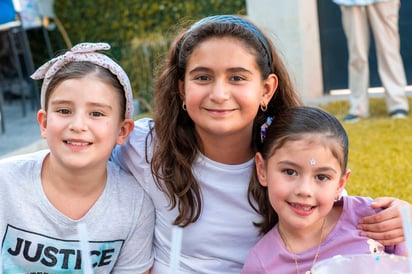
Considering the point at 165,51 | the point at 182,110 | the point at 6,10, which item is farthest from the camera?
the point at 165,51

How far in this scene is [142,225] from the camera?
2264mm

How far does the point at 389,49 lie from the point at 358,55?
0.24 meters

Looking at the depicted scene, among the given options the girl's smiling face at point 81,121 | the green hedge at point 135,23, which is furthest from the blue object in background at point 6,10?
the girl's smiling face at point 81,121

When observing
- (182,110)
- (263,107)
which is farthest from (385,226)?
(182,110)

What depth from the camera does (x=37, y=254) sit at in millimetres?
2137

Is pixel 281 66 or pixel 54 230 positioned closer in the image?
pixel 54 230

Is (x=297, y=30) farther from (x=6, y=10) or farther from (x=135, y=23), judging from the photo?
(x=6, y=10)

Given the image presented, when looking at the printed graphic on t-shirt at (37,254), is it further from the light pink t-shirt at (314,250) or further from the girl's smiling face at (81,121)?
the light pink t-shirt at (314,250)

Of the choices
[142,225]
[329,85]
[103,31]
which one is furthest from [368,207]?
[103,31]

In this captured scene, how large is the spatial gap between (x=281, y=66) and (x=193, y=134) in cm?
35

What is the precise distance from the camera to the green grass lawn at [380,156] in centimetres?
349

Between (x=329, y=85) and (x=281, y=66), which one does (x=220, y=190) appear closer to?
(x=281, y=66)

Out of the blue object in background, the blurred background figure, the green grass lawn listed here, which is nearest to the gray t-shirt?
the green grass lawn

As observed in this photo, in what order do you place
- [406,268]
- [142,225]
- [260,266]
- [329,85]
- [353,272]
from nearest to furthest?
[406,268]
[353,272]
[260,266]
[142,225]
[329,85]
